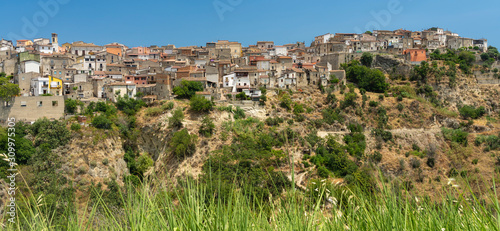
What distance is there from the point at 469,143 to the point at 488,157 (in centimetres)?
208

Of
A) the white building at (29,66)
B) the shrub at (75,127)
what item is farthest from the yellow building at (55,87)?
the shrub at (75,127)

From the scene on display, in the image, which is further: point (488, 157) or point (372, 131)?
point (372, 131)

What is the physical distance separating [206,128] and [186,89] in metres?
4.60

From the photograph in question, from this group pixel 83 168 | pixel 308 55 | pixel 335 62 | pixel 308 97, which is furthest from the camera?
pixel 308 55

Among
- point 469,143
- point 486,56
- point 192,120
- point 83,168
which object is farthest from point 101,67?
point 486,56

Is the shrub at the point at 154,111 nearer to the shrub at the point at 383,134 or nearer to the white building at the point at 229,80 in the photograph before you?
the white building at the point at 229,80

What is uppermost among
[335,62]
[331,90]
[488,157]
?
[335,62]

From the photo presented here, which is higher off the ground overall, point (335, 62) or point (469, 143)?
point (335, 62)

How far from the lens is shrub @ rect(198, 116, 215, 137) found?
77.2ft

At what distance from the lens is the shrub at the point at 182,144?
21.6 m

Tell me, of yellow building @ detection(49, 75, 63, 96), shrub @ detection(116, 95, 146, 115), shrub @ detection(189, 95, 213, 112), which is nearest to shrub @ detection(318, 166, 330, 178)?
shrub @ detection(189, 95, 213, 112)

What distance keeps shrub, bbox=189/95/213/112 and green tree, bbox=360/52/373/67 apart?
17995mm

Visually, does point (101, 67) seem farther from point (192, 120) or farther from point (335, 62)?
point (335, 62)

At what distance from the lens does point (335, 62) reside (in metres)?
36.8
